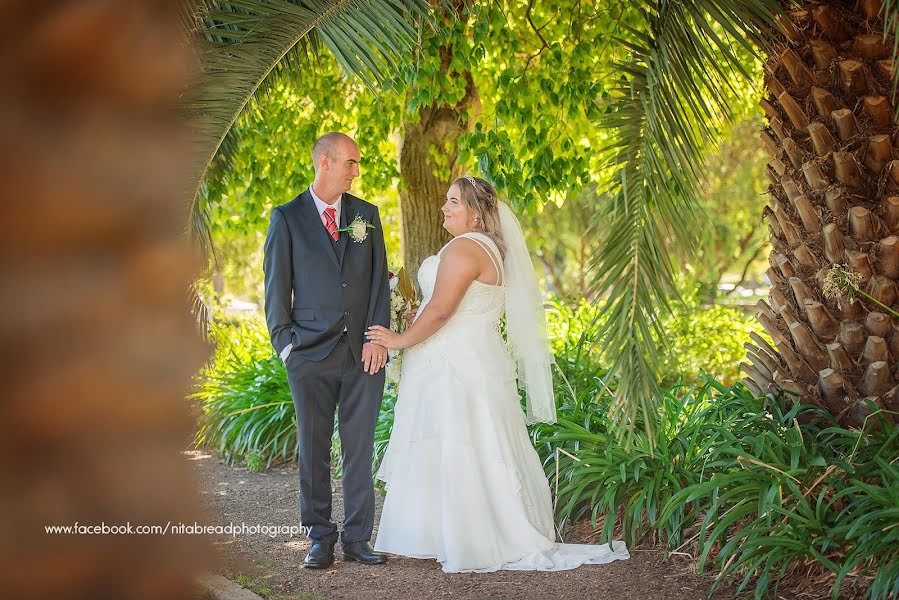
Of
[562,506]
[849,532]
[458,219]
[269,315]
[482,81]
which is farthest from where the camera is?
[482,81]

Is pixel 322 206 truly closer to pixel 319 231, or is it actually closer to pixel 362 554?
pixel 319 231

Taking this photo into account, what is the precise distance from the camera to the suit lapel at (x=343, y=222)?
5188mm

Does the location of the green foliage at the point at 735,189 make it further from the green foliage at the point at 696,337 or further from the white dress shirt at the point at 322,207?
the white dress shirt at the point at 322,207

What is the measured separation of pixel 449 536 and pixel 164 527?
4.80m

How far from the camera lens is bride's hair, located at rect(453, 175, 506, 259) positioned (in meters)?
5.45

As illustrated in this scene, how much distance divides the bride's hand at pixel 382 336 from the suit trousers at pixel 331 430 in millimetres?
169

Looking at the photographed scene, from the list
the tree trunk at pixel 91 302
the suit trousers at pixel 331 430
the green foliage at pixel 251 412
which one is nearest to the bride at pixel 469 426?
the suit trousers at pixel 331 430

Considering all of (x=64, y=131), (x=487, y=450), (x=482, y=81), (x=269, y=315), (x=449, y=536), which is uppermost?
(x=482, y=81)

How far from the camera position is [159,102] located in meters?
0.54

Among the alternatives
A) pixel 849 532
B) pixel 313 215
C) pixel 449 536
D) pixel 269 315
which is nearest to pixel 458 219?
pixel 313 215

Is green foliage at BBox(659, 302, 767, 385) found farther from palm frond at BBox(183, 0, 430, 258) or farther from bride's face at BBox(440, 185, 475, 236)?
palm frond at BBox(183, 0, 430, 258)

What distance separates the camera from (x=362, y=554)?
5289 millimetres

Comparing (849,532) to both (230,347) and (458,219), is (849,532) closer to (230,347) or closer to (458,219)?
(458,219)

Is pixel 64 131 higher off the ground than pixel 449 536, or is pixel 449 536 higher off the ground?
pixel 64 131
